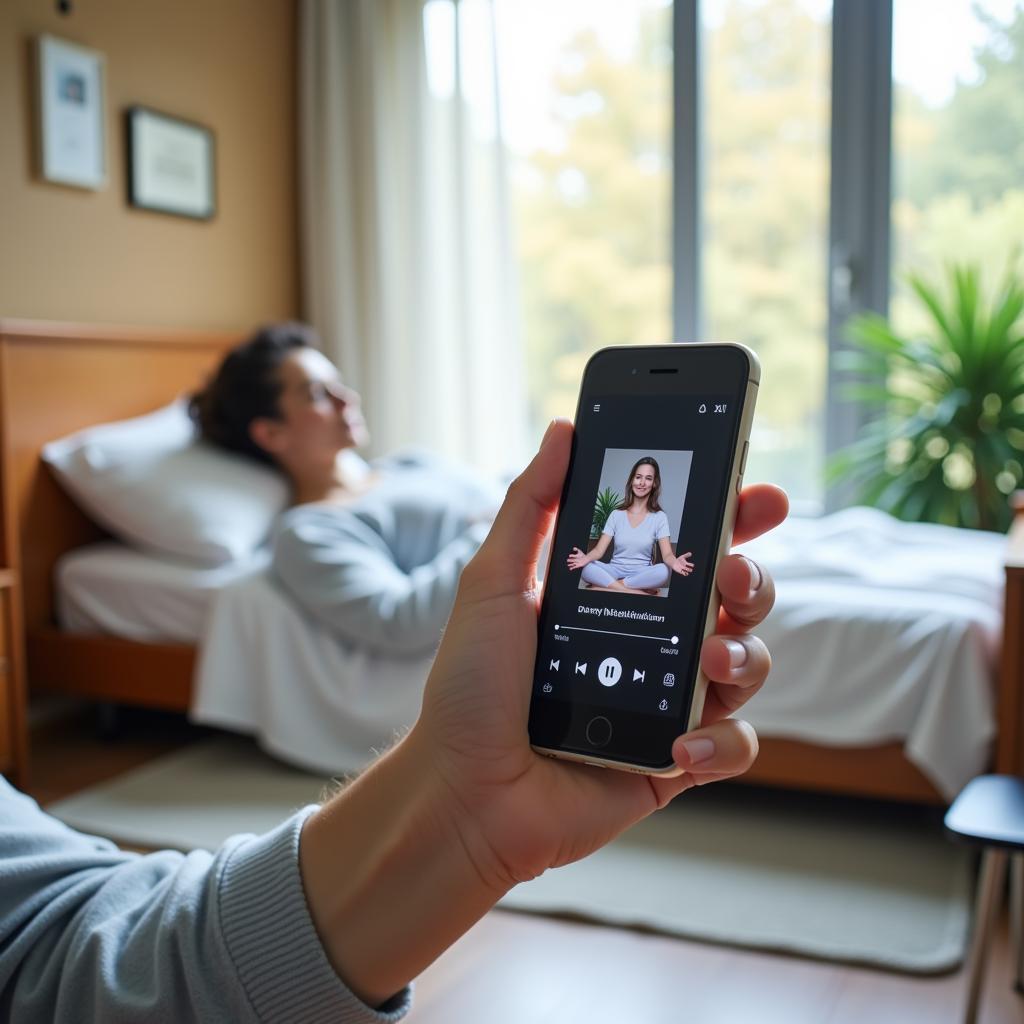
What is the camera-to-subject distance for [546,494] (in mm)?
791

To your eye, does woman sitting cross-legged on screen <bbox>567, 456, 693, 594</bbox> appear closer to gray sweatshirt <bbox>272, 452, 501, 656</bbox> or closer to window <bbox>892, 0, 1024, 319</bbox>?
gray sweatshirt <bbox>272, 452, 501, 656</bbox>

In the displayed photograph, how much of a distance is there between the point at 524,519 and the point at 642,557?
0.32 feet

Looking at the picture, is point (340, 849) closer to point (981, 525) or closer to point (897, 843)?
point (897, 843)

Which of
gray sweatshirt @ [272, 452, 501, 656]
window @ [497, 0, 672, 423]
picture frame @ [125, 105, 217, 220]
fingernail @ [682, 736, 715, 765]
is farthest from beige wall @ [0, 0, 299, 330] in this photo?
fingernail @ [682, 736, 715, 765]

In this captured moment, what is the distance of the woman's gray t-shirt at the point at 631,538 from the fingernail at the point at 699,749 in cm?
14

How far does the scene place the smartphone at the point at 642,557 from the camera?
2.59ft

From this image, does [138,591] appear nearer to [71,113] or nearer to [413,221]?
[71,113]

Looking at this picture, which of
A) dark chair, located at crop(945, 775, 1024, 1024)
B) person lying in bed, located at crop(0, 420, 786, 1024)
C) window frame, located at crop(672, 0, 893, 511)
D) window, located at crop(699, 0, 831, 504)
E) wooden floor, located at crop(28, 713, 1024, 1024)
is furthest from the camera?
window, located at crop(699, 0, 831, 504)

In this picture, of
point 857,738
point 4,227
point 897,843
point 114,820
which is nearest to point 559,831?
point 857,738

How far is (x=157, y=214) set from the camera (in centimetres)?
367

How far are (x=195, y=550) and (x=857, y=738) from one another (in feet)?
5.49

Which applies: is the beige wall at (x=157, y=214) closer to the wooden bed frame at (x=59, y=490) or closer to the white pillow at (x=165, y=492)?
the wooden bed frame at (x=59, y=490)

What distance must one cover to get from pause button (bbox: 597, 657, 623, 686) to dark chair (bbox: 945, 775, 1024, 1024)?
0.80 meters

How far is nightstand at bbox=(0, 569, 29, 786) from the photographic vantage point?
2650 millimetres
